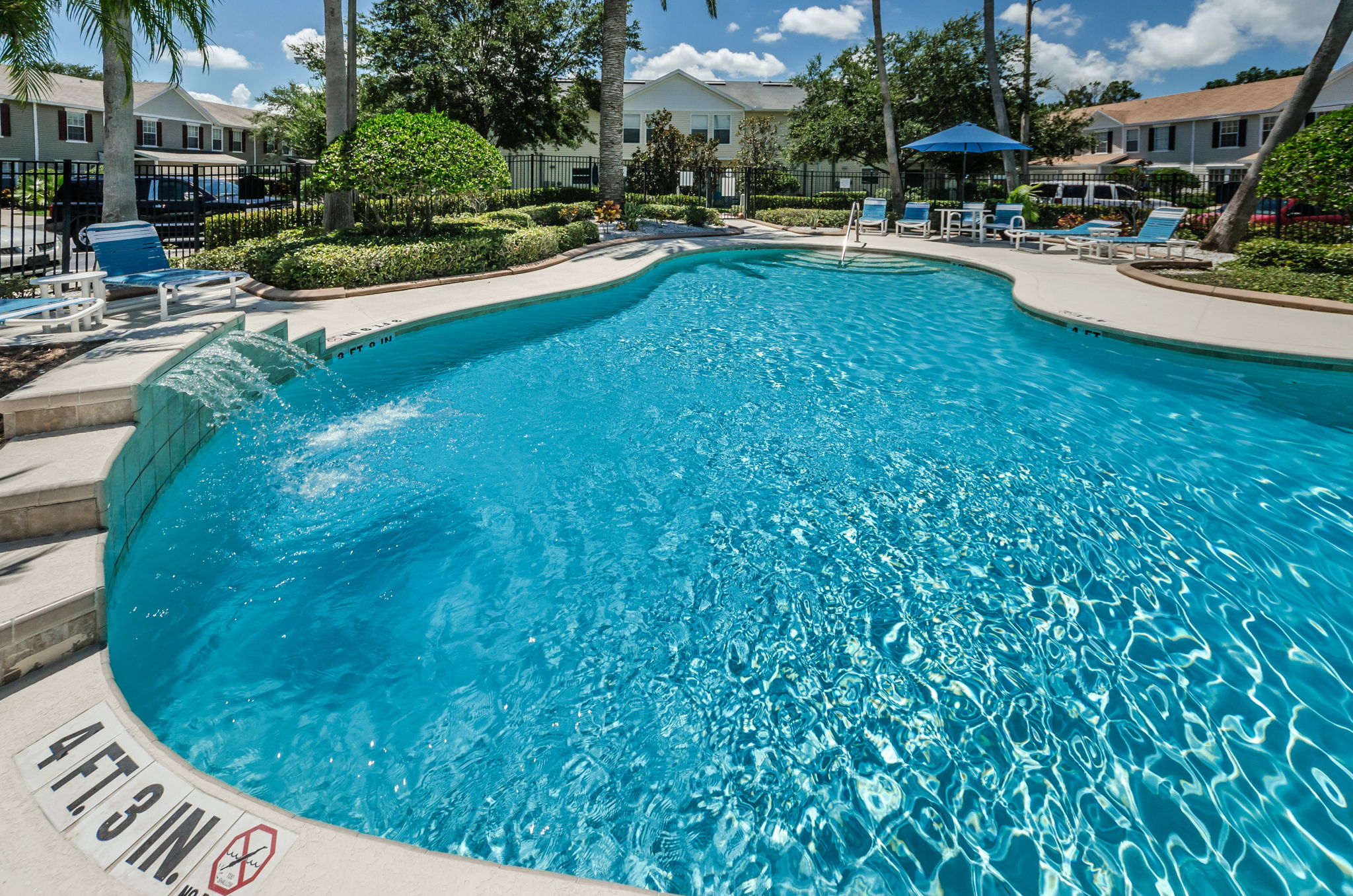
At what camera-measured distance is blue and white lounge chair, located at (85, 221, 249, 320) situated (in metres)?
8.16

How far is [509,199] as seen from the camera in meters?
23.4

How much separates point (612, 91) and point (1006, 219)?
11.4 metres

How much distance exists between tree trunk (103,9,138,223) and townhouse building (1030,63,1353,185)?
36.2 meters

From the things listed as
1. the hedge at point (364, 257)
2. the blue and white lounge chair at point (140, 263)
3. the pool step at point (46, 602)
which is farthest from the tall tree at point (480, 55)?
the pool step at point (46, 602)

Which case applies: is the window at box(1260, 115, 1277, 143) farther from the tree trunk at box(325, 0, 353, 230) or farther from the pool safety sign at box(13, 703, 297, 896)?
the pool safety sign at box(13, 703, 297, 896)

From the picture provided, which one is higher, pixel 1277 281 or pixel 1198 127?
pixel 1198 127

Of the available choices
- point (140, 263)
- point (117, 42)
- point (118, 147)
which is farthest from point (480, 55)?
point (140, 263)

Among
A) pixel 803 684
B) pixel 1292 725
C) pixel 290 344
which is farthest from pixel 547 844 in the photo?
pixel 290 344

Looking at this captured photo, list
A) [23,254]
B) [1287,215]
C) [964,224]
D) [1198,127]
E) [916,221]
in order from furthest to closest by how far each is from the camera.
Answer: [1198,127], [916,221], [964,224], [1287,215], [23,254]

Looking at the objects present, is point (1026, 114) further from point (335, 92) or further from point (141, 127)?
point (141, 127)

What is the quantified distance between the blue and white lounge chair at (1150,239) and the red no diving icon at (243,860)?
18.1 metres

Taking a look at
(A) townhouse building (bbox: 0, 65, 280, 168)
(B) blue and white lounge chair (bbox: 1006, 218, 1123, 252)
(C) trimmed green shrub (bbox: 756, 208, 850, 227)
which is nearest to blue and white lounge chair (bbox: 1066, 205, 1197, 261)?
(B) blue and white lounge chair (bbox: 1006, 218, 1123, 252)

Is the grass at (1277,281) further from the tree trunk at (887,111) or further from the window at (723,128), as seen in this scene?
the window at (723,128)

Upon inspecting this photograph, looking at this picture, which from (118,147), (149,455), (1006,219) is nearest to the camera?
(149,455)
